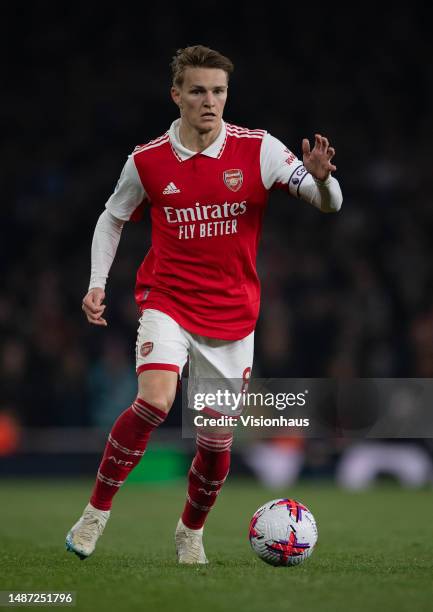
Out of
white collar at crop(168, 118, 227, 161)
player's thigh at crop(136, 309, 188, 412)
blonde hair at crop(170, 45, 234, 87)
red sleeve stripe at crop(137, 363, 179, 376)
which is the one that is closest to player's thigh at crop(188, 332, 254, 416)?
player's thigh at crop(136, 309, 188, 412)

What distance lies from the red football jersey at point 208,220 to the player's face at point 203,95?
161 mm

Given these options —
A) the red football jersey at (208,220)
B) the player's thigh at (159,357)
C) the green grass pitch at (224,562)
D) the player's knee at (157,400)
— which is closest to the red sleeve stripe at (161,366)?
the player's thigh at (159,357)

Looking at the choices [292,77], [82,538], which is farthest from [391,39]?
[82,538]

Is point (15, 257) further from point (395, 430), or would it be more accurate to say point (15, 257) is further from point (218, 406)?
point (218, 406)

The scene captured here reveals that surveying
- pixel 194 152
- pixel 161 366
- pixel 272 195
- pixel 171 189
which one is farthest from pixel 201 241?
pixel 272 195

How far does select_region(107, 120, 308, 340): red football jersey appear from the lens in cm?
579

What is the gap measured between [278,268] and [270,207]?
5.15ft

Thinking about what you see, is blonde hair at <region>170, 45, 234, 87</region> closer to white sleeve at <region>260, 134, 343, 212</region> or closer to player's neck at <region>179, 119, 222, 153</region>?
player's neck at <region>179, 119, 222, 153</region>

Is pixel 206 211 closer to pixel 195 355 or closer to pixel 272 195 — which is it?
pixel 195 355

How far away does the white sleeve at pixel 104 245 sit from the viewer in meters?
5.95

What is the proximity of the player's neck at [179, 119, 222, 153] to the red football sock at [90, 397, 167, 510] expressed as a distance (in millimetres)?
1313

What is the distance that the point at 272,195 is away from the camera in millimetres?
15984

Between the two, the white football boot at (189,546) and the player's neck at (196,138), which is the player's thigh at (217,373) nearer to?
the white football boot at (189,546)

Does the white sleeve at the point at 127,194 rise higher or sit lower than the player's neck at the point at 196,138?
lower
